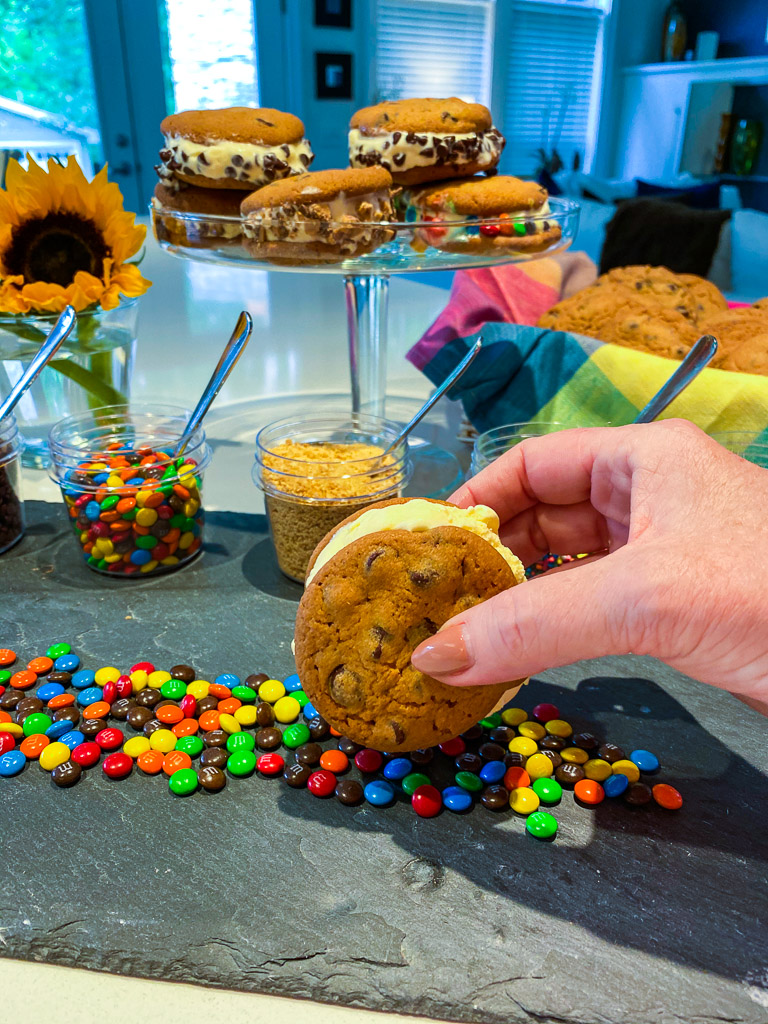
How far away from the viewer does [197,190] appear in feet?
4.50

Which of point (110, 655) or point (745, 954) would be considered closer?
point (745, 954)

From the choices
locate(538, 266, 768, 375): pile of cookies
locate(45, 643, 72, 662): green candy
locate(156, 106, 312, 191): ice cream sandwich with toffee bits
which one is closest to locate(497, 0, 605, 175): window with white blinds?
locate(538, 266, 768, 375): pile of cookies

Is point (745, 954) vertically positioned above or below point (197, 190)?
below

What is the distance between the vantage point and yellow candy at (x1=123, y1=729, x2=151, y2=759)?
0.87 meters

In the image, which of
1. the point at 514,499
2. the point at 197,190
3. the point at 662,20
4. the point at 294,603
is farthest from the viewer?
the point at 662,20

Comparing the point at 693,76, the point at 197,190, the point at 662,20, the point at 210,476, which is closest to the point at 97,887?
the point at 210,476

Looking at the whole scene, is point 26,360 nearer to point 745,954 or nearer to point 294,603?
point 294,603

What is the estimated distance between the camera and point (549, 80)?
684 cm

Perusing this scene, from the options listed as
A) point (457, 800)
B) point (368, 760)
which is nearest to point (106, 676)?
point (368, 760)

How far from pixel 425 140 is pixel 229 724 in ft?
3.16

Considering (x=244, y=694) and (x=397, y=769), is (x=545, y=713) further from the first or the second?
(x=244, y=694)

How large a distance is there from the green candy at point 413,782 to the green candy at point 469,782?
0.03 meters

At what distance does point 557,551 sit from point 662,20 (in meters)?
7.35

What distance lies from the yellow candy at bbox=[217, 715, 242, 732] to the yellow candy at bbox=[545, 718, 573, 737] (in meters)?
0.36
